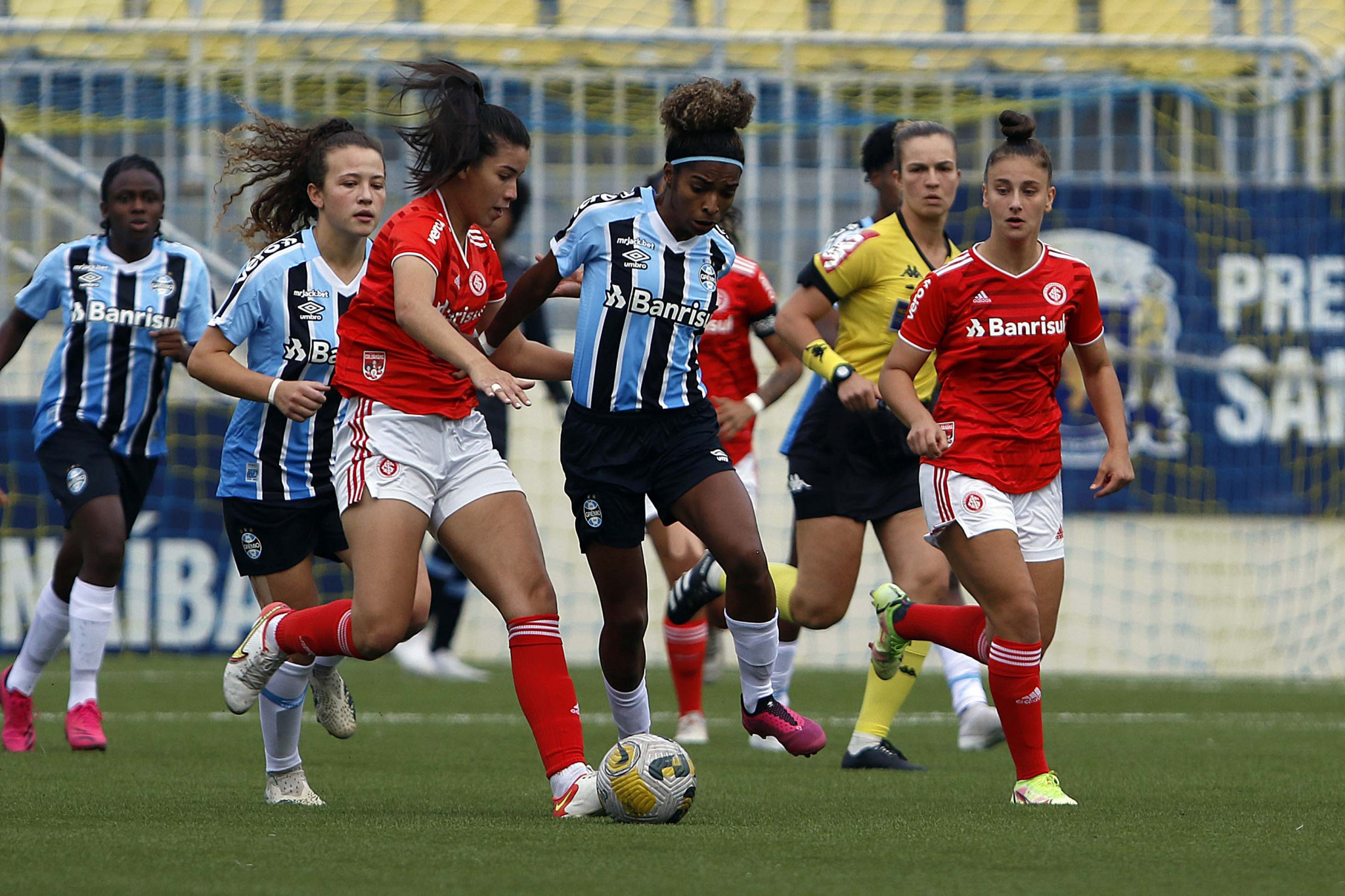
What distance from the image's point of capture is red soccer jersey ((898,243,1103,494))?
5.21m

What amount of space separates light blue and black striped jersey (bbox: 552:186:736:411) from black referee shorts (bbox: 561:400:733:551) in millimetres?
55

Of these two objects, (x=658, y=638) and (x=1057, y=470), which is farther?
(x=658, y=638)

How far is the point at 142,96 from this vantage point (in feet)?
39.6

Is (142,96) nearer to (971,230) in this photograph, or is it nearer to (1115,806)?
(971,230)

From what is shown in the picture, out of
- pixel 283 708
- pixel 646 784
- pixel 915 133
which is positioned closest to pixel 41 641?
pixel 283 708

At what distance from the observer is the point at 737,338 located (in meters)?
7.81

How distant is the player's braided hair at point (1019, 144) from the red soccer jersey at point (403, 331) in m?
1.53

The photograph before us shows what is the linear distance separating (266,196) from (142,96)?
704 centimetres

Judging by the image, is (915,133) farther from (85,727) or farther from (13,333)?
(85,727)

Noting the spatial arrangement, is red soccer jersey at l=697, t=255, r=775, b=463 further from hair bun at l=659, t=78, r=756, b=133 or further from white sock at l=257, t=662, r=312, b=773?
white sock at l=257, t=662, r=312, b=773

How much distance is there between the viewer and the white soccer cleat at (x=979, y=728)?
7.00 metres

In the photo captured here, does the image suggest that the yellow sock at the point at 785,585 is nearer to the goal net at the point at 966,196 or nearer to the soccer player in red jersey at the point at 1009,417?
the soccer player in red jersey at the point at 1009,417

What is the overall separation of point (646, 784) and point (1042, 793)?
1228 millimetres

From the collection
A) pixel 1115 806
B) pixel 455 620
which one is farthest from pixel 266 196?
pixel 455 620
